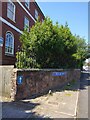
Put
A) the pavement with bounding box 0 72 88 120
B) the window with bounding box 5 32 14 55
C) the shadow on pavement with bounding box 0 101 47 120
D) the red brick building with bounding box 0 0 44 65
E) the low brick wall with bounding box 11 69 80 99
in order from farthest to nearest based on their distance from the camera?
1. the window with bounding box 5 32 14 55
2. the red brick building with bounding box 0 0 44 65
3. the low brick wall with bounding box 11 69 80 99
4. the pavement with bounding box 0 72 88 120
5. the shadow on pavement with bounding box 0 101 47 120

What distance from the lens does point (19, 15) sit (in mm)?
18656

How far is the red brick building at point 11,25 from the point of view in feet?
50.2

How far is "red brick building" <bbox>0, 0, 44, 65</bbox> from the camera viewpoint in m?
15.3

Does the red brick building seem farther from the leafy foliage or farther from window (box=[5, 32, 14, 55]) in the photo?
the leafy foliage

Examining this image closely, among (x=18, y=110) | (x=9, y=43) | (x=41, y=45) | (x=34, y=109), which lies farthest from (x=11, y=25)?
(x=18, y=110)

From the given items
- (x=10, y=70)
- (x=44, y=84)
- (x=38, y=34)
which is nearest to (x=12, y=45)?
(x=38, y=34)

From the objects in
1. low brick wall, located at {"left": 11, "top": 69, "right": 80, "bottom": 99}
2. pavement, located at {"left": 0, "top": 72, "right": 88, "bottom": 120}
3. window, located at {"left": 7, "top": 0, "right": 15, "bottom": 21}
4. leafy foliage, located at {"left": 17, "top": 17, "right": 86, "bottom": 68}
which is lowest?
pavement, located at {"left": 0, "top": 72, "right": 88, "bottom": 120}

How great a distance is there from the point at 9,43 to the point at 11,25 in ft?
5.32

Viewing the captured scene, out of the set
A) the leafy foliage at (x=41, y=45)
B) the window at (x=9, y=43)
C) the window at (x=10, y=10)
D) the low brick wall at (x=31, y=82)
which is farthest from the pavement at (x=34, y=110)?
the window at (x=10, y=10)

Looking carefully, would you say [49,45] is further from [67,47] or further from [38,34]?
[67,47]

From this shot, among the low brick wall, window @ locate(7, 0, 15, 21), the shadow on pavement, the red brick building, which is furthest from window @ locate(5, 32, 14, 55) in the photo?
the shadow on pavement

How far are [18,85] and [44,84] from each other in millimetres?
2870

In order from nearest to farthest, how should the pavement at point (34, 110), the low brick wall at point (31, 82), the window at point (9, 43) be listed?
the pavement at point (34, 110), the low brick wall at point (31, 82), the window at point (9, 43)

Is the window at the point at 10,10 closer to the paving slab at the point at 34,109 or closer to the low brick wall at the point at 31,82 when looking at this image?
the low brick wall at the point at 31,82
